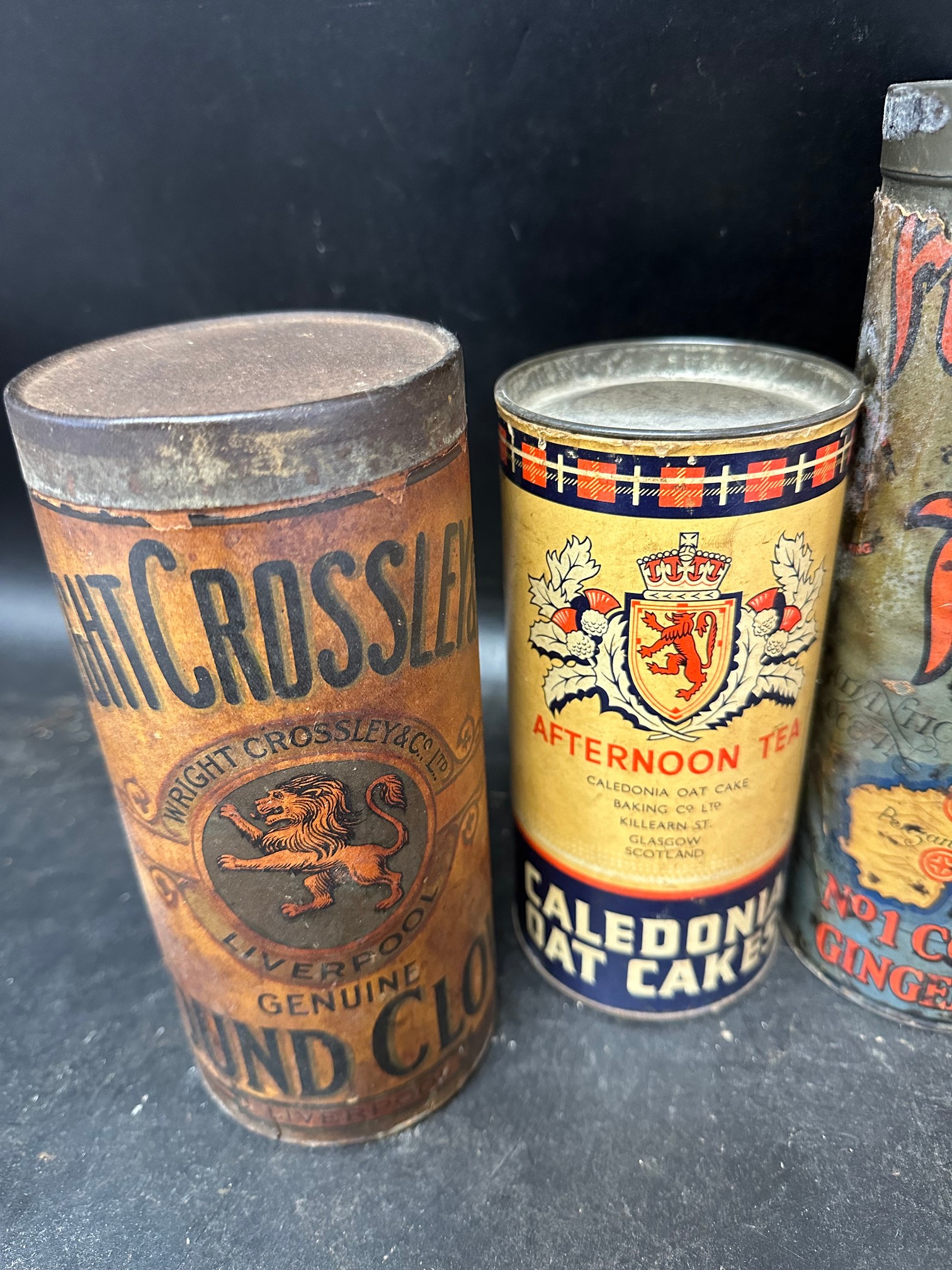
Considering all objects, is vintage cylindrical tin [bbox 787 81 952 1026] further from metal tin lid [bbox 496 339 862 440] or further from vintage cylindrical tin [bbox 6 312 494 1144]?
vintage cylindrical tin [bbox 6 312 494 1144]

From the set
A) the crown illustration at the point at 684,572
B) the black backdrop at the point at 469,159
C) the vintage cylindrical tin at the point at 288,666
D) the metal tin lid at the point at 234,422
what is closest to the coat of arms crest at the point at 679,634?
the crown illustration at the point at 684,572

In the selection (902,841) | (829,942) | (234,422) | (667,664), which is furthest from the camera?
(829,942)

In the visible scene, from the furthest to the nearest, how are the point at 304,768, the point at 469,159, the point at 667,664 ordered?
the point at 469,159, the point at 667,664, the point at 304,768

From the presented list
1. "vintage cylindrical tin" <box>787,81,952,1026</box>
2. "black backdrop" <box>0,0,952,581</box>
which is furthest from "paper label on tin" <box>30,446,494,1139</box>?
"black backdrop" <box>0,0,952,581</box>

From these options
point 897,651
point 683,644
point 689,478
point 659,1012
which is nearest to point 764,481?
point 689,478

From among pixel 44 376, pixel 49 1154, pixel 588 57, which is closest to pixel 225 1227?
pixel 49 1154

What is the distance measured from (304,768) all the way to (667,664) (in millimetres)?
369

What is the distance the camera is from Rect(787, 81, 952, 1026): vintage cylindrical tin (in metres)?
0.92

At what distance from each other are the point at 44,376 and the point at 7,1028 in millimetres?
832

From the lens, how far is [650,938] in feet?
3.76

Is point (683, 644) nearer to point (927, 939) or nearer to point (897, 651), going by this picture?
point (897, 651)

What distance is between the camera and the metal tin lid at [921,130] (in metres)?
0.86

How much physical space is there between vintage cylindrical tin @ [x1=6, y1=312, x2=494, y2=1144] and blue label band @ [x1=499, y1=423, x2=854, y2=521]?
102 millimetres

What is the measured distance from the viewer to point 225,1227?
1011 mm
